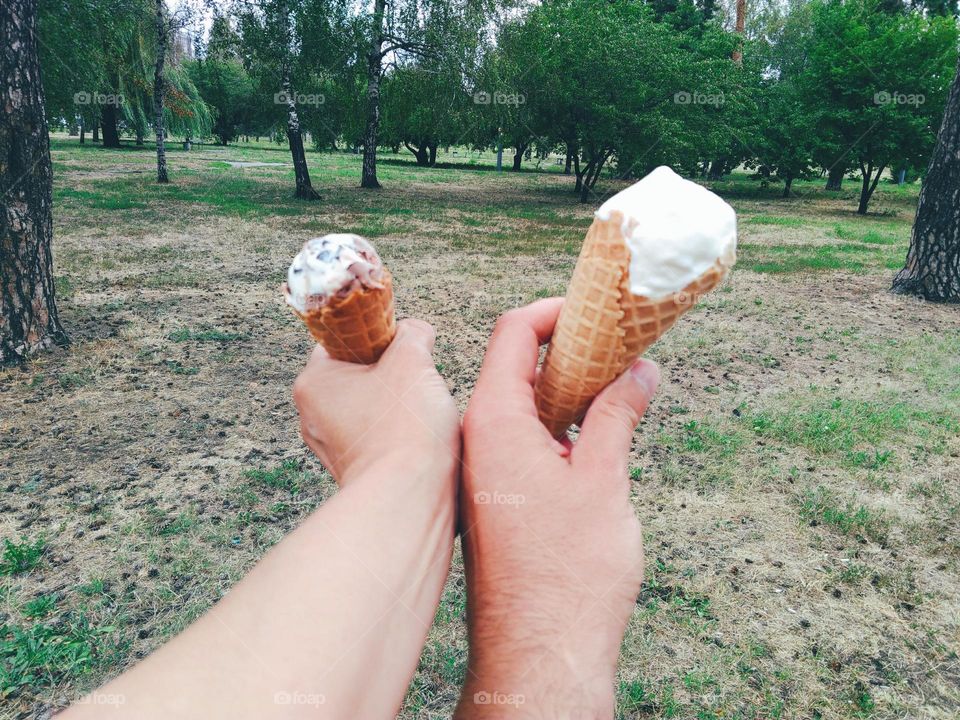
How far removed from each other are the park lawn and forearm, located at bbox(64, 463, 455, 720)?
1679 millimetres

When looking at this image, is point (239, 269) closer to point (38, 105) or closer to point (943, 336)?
point (38, 105)

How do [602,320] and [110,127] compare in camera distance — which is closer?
[602,320]

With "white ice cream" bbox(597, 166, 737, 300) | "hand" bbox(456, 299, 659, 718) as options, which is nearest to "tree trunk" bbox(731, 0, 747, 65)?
"white ice cream" bbox(597, 166, 737, 300)

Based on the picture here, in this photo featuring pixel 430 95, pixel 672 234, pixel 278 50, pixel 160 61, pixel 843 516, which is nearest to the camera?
pixel 672 234

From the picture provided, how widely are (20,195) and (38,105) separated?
0.93 metres

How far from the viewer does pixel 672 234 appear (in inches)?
74.9

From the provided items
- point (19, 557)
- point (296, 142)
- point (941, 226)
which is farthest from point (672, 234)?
point (296, 142)

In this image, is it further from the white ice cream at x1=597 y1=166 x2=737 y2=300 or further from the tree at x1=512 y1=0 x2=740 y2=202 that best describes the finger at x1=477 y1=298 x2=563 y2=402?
the tree at x1=512 y1=0 x2=740 y2=202

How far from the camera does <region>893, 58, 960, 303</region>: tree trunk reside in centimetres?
908

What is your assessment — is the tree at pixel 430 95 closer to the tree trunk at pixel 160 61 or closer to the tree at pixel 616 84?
the tree at pixel 616 84

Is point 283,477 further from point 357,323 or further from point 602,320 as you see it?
point 602,320

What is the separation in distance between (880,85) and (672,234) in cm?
2477

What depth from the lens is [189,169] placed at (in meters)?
28.6

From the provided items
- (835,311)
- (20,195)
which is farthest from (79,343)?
(835,311)
